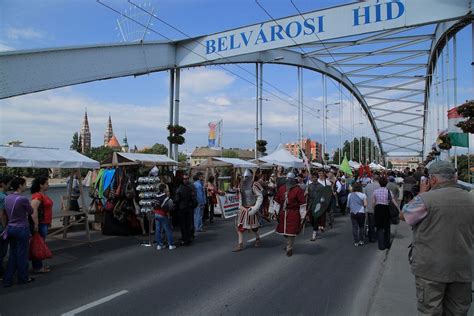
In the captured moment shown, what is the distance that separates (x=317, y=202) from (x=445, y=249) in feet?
26.0

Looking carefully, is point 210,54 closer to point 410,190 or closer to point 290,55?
point 410,190

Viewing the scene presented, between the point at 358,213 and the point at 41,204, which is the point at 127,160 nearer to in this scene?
the point at 41,204

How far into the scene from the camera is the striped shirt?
9242 mm

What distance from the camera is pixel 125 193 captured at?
11.1 m

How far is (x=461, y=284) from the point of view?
11.2 ft

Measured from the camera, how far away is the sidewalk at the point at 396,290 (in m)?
4.95

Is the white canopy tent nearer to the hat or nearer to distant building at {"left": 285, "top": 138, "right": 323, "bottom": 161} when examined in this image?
distant building at {"left": 285, "top": 138, "right": 323, "bottom": 161}

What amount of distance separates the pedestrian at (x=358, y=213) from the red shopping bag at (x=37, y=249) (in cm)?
717

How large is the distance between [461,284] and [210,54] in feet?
58.4

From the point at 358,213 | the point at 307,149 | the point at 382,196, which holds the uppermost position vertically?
the point at 307,149

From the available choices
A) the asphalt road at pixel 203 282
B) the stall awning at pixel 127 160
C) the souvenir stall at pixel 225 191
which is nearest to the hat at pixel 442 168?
the asphalt road at pixel 203 282

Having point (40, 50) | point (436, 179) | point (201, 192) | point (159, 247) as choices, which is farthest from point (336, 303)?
A: point (40, 50)

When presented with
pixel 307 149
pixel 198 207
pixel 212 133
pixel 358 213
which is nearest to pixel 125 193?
pixel 198 207

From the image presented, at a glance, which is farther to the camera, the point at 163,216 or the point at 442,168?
the point at 163,216
